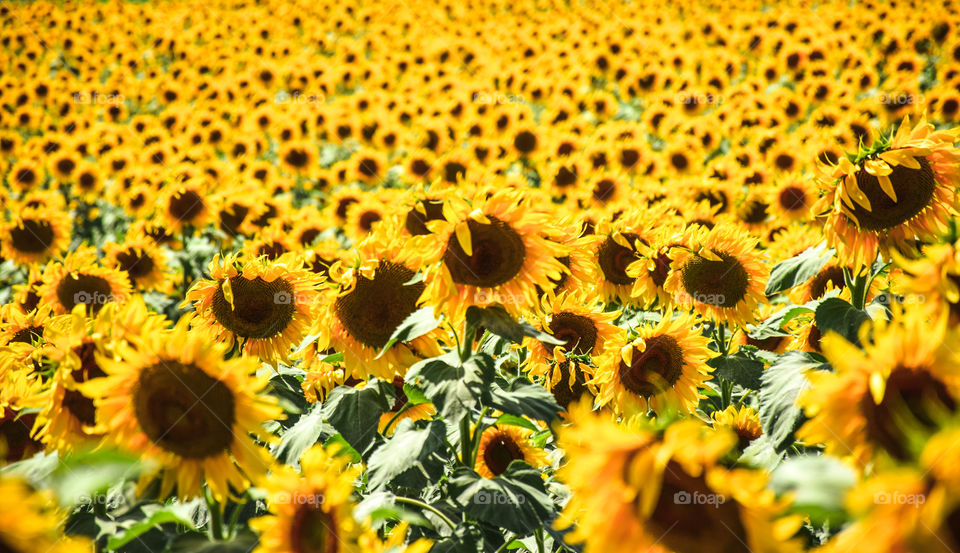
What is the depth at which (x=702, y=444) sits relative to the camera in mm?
1423

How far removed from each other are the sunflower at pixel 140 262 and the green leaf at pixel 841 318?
16.8 feet

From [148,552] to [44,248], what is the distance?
5684 mm

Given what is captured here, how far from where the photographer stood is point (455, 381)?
221 centimetres

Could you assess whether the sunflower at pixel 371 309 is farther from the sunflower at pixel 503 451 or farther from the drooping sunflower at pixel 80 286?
the drooping sunflower at pixel 80 286

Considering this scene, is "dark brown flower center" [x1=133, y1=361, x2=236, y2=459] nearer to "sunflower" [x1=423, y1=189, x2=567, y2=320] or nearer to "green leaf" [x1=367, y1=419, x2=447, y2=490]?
"green leaf" [x1=367, y1=419, x2=447, y2=490]

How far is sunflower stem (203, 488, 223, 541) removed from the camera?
1904 millimetres

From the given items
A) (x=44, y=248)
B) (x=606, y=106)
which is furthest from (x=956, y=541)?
(x=606, y=106)

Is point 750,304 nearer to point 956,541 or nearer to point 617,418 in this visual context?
point 617,418

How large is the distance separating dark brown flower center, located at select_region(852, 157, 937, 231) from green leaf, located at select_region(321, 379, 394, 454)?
7.00 ft

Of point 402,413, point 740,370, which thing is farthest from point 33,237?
point 740,370

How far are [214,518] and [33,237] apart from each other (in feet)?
19.1

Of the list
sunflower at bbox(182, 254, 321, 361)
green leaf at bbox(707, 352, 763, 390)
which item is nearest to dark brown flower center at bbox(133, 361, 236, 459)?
sunflower at bbox(182, 254, 321, 361)

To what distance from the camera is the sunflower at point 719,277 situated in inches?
134

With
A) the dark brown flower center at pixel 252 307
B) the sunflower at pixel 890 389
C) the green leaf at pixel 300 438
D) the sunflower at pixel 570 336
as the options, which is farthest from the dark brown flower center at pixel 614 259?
the sunflower at pixel 890 389
